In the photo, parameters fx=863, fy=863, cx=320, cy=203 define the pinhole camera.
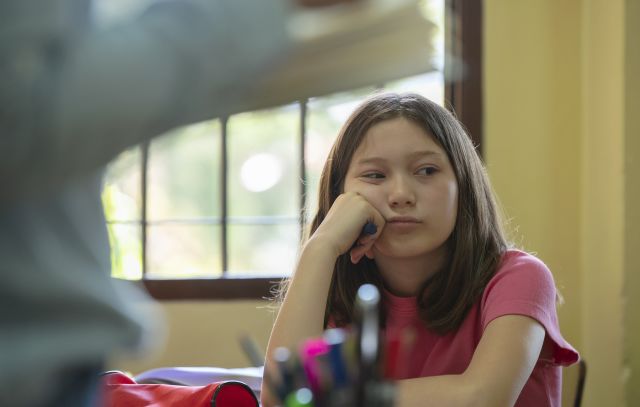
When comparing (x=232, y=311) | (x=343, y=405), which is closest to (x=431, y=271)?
(x=343, y=405)

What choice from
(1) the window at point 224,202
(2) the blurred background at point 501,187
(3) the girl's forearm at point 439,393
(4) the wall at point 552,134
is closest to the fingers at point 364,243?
(3) the girl's forearm at point 439,393

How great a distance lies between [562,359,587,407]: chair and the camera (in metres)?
2.22

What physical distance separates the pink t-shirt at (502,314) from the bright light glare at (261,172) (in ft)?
5.88

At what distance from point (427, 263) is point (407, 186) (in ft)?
0.56

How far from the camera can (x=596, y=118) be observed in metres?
2.68

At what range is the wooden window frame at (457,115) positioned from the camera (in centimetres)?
281

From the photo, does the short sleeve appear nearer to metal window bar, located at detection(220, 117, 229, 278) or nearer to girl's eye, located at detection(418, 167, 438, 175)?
girl's eye, located at detection(418, 167, 438, 175)

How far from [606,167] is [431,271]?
1.35m

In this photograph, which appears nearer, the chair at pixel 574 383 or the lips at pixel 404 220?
the lips at pixel 404 220

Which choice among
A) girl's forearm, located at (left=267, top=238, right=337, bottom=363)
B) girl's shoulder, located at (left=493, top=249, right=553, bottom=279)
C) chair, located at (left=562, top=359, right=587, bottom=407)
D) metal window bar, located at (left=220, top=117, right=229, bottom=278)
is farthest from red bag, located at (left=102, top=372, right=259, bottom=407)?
metal window bar, located at (left=220, top=117, right=229, bottom=278)

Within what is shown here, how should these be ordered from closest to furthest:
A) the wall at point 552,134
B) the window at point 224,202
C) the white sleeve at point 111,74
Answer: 1. the white sleeve at point 111,74
2. the wall at point 552,134
3. the window at point 224,202

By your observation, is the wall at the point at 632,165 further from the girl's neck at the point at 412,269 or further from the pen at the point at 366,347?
the pen at the point at 366,347

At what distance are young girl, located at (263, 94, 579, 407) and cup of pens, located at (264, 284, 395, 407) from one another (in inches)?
28.3

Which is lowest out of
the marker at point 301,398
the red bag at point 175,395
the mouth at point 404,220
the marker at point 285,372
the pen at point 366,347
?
the red bag at point 175,395
